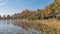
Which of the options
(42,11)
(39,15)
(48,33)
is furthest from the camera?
(39,15)

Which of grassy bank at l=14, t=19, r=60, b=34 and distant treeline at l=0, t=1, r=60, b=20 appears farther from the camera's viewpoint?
distant treeline at l=0, t=1, r=60, b=20

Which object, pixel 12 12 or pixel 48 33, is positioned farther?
pixel 12 12

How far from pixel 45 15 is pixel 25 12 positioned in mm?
1815

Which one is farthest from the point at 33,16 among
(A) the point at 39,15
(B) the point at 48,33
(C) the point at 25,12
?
(B) the point at 48,33

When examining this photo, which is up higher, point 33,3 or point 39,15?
point 33,3

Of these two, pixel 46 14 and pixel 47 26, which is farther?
pixel 46 14

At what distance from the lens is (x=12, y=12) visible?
1214 cm

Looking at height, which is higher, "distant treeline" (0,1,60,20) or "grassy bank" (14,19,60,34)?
"distant treeline" (0,1,60,20)

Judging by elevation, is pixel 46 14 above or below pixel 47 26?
above

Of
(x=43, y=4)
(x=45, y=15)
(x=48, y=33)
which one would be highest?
(x=43, y=4)

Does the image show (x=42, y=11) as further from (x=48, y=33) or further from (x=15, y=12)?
(x=48, y=33)

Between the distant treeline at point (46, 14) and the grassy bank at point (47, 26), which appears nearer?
the grassy bank at point (47, 26)

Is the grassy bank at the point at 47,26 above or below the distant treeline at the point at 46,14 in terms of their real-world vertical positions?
below

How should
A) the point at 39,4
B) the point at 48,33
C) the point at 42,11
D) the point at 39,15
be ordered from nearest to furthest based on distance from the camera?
the point at 48,33 → the point at 39,4 → the point at 42,11 → the point at 39,15
